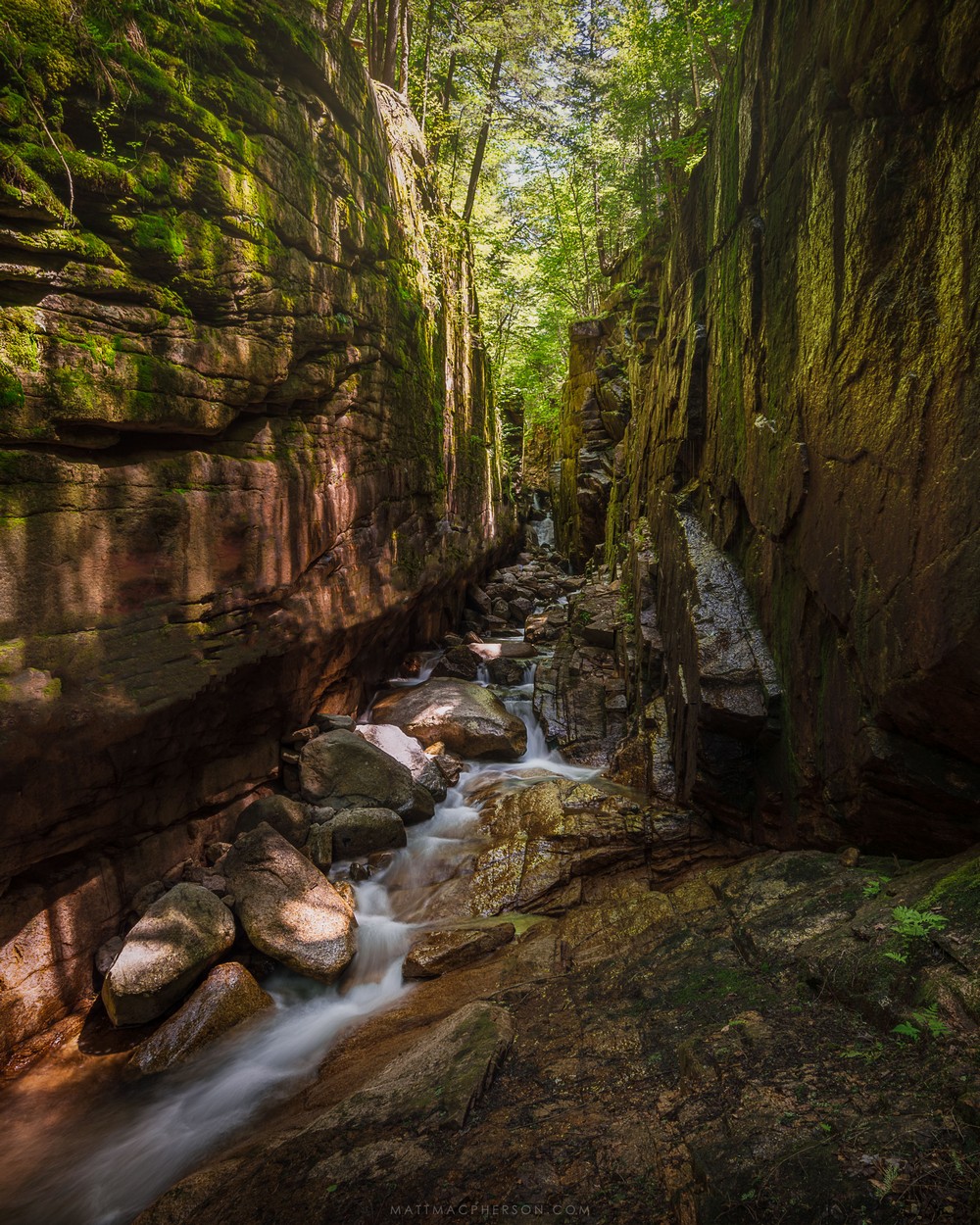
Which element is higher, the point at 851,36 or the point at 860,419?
the point at 851,36

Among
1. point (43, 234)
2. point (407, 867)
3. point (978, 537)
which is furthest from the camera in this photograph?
point (407, 867)

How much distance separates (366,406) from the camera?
29.8ft

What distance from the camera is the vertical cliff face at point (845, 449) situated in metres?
3.15

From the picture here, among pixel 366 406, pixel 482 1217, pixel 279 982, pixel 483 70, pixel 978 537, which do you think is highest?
pixel 483 70

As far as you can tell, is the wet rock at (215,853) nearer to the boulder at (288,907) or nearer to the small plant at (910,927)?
the boulder at (288,907)

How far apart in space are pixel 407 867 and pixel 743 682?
438cm

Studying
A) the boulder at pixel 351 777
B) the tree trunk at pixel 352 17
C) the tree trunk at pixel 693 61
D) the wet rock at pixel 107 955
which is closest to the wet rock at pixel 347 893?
the boulder at pixel 351 777

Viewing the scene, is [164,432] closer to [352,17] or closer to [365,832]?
[365,832]

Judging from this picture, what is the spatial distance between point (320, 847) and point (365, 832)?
0.55 m

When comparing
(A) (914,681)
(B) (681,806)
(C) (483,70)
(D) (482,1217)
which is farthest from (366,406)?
(C) (483,70)

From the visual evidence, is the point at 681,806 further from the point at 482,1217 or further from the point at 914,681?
the point at 482,1217

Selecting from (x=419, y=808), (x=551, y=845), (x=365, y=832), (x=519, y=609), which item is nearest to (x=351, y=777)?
(x=365, y=832)

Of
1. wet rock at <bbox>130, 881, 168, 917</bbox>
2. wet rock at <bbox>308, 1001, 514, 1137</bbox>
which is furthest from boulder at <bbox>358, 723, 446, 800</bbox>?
wet rock at <bbox>308, 1001, 514, 1137</bbox>

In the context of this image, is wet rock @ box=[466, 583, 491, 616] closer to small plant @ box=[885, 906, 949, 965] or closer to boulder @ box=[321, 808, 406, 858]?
boulder @ box=[321, 808, 406, 858]
